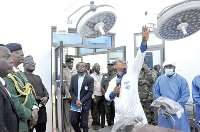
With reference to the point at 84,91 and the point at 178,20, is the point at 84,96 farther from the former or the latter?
the point at 178,20

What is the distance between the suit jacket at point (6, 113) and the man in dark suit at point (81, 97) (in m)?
1.77

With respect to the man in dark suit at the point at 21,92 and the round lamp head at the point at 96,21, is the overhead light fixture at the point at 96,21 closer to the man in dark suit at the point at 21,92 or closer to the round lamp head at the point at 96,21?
the round lamp head at the point at 96,21

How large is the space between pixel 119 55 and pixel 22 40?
1999 mm

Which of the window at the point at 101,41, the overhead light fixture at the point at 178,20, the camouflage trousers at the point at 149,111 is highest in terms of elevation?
the window at the point at 101,41

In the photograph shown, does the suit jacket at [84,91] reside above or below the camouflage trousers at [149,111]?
above

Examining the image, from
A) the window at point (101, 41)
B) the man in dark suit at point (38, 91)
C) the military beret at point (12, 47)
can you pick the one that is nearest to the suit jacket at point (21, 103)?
the military beret at point (12, 47)

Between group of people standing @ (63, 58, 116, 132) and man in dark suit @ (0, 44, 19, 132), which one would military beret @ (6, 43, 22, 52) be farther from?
group of people standing @ (63, 58, 116, 132)

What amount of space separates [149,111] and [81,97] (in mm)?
1295

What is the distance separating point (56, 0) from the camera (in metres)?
3.73

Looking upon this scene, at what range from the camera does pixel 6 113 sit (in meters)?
1.22

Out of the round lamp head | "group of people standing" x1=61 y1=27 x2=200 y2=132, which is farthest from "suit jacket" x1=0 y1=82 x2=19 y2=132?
"group of people standing" x1=61 y1=27 x2=200 y2=132

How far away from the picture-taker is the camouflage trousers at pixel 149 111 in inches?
134

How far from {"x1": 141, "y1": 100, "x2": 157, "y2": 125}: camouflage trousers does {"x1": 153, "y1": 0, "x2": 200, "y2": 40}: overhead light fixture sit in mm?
2378

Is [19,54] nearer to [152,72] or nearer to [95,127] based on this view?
[152,72]
